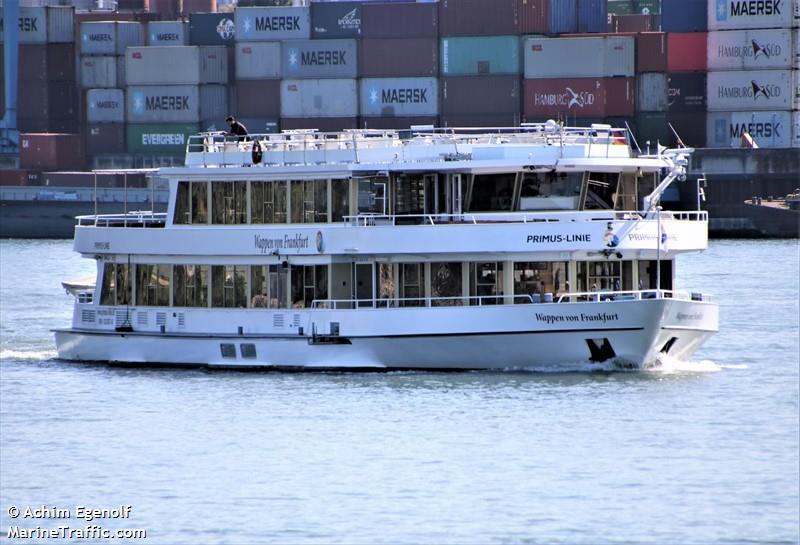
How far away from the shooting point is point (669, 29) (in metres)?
90.6

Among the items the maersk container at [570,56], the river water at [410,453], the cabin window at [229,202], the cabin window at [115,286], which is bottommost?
the river water at [410,453]

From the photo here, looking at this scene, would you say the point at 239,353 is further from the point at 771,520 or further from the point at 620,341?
the point at 771,520

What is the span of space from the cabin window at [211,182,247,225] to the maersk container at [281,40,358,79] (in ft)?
182

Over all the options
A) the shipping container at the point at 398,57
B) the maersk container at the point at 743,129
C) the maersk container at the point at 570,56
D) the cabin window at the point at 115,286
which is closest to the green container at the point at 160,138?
the shipping container at the point at 398,57

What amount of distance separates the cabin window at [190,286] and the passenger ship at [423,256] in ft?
0.13

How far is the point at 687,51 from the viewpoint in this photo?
292ft

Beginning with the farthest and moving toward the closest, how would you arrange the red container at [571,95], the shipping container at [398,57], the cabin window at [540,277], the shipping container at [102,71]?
the shipping container at [102,71]
the shipping container at [398,57]
the red container at [571,95]
the cabin window at [540,277]

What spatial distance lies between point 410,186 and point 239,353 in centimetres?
446

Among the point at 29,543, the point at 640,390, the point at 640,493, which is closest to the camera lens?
the point at 29,543

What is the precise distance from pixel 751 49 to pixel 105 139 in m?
34.1

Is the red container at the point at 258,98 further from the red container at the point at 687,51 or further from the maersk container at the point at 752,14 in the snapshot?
the maersk container at the point at 752,14

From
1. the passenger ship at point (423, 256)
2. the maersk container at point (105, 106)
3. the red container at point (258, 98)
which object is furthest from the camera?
the maersk container at point (105, 106)

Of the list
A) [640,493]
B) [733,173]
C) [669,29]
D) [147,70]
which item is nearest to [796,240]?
[733,173]

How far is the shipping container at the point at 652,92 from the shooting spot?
87.4 m
